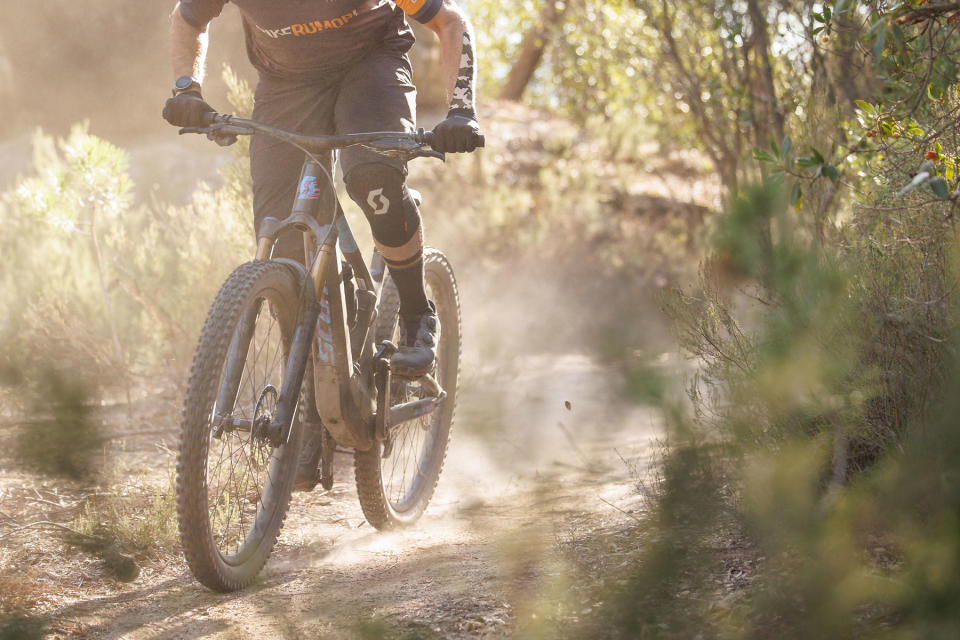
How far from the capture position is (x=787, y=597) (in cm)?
225

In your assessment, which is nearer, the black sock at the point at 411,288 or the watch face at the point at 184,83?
the watch face at the point at 184,83

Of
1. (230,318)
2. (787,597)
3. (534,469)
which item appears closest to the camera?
(787,597)

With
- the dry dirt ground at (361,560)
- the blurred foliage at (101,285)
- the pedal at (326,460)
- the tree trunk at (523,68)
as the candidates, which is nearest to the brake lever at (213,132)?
the pedal at (326,460)

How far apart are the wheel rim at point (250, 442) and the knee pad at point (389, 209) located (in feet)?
1.48

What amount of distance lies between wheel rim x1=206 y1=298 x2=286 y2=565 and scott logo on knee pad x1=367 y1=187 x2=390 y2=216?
460 mm

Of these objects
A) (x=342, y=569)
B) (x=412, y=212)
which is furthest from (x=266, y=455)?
(x=412, y=212)

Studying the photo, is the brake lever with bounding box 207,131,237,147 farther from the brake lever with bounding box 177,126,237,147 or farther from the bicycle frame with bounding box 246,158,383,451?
the bicycle frame with bounding box 246,158,383,451

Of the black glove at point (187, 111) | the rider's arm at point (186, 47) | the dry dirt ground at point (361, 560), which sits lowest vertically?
the dry dirt ground at point (361, 560)

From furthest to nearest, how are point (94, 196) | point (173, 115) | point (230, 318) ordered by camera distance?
point (94, 196) → point (173, 115) → point (230, 318)

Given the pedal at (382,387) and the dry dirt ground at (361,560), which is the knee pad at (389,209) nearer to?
the pedal at (382,387)

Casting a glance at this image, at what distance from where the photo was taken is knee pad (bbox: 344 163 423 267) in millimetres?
2986

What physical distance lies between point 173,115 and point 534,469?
2.51 metres

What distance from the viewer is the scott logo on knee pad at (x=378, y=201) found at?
303 cm

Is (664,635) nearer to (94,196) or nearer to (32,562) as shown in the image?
(32,562)
